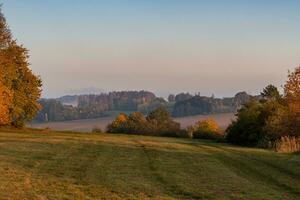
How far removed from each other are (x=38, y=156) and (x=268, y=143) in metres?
29.0

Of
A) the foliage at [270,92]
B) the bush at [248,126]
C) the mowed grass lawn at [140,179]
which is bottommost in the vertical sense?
the mowed grass lawn at [140,179]

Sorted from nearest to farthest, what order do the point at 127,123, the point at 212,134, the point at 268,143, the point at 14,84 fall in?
the point at 268,143 < the point at 14,84 < the point at 212,134 < the point at 127,123

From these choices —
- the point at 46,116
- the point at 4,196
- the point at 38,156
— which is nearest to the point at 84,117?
the point at 46,116

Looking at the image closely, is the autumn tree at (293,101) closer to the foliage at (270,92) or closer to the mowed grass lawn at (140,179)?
the foliage at (270,92)

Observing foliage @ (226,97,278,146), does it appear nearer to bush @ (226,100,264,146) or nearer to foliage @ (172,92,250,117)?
bush @ (226,100,264,146)

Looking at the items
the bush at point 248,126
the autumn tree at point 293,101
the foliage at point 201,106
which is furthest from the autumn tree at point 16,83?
the foliage at point 201,106

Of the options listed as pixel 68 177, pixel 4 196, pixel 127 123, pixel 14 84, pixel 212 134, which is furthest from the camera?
pixel 127 123

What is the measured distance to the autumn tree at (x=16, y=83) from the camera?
5712 centimetres

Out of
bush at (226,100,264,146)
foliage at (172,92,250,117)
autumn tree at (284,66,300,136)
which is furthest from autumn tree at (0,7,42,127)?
foliage at (172,92,250,117)

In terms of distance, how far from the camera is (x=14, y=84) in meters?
61.6

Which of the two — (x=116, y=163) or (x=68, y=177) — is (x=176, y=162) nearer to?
(x=116, y=163)

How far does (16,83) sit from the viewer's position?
6169cm

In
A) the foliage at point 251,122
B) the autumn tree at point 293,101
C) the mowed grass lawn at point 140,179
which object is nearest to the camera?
the mowed grass lawn at point 140,179

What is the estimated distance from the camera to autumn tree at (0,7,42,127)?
57.1 metres
